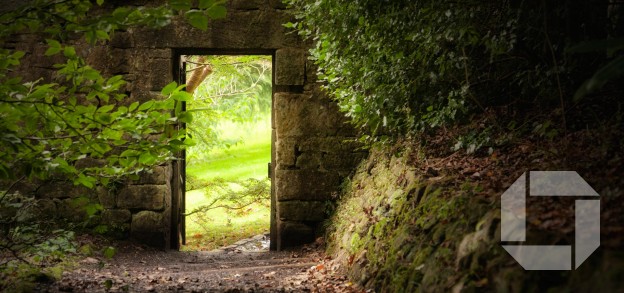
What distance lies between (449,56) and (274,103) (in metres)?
3.00

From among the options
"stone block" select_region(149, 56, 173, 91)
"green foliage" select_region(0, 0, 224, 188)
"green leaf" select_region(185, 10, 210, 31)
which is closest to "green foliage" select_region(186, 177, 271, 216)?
"stone block" select_region(149, 56, 173, 91)

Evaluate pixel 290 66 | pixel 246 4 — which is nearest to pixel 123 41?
pixel 246 4

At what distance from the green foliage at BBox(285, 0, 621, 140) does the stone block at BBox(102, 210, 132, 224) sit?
3.09m

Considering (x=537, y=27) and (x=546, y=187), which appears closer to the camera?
(x=546, y=187)

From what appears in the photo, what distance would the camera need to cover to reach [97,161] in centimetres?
664

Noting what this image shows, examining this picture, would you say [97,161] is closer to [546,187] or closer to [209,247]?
[209,247]

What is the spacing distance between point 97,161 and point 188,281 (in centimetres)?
263

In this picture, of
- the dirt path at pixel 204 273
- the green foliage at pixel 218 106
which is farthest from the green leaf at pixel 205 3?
the green foliage at pixel 218 106

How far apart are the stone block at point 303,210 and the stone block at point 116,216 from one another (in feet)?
5.89

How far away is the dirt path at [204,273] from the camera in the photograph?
422cm

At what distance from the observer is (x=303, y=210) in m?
6.72

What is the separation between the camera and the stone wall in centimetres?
659

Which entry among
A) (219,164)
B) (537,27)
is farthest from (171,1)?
(219,164)

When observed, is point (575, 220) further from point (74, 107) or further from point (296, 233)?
point (296, 233)
